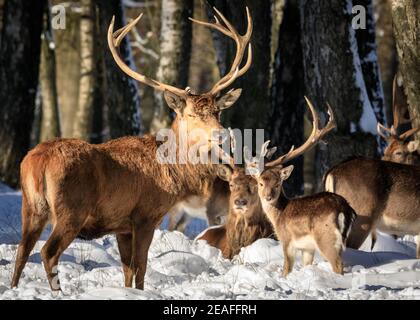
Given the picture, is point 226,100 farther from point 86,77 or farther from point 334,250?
point 86,77

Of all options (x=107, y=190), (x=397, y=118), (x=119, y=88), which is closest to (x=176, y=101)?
(x=107, y=190)

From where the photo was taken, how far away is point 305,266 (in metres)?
8.60

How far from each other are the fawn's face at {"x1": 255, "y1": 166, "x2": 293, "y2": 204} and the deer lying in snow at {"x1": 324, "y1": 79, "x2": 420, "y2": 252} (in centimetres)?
75

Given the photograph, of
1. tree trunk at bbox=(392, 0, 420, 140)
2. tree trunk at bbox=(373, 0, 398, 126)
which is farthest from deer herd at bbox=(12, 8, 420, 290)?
tree trunk at bbox=(373, 0, 398, 126)

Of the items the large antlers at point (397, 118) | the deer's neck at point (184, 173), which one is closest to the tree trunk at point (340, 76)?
the large antlers at point (397, 118)

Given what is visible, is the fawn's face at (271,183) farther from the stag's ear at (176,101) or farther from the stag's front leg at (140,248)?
the stag's front leg at (140,248)

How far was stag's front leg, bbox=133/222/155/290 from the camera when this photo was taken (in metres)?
7.98

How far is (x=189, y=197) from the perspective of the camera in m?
8.88

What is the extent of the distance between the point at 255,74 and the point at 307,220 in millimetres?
5919

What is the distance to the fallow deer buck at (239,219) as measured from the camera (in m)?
10.1

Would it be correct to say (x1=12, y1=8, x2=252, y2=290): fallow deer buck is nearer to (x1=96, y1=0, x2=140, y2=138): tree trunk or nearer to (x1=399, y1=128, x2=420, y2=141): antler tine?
(x1=399, y1=128, x2=420, y2=141): antler tine

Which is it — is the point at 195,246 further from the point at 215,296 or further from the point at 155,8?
the point at 155,8

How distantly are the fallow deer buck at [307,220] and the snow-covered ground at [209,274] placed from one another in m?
0.19
